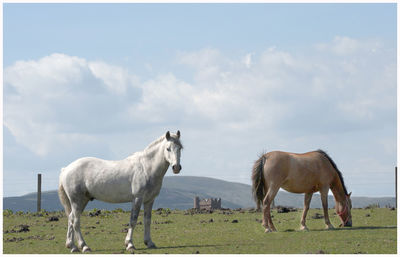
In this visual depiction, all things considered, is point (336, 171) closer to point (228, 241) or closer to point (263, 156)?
point (263, 156)

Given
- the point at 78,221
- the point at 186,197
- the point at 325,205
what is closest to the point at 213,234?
the point at 325,205

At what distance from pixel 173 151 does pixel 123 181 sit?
1612mm

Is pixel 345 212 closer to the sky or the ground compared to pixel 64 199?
closer to the ground

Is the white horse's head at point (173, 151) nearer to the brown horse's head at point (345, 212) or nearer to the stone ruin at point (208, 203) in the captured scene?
the brown horse's head at point (345, 212)

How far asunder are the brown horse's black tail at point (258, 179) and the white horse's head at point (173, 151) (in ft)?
14.7

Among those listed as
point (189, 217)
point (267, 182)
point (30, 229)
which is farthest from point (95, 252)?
point (189, 217)

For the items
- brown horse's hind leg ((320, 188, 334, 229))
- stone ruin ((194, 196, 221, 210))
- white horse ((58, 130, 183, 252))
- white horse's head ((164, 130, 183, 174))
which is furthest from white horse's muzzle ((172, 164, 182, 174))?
stone ruin ((194, 196, 221, 210))

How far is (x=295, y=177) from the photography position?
18250 millimetres

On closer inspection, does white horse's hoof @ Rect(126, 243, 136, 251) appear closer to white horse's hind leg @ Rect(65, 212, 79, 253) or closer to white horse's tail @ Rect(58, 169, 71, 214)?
white horse's hind leg @ Rect(65, 212, 79, 253)

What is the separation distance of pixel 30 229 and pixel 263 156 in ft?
30.7

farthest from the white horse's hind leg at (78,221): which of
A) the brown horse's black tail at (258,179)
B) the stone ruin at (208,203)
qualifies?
the stone ruin at (208,203)

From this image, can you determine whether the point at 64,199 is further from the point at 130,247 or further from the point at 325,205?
the point at 325,205

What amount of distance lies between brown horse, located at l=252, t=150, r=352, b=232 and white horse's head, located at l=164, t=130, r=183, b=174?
452cm

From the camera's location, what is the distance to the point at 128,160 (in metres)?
15.3
